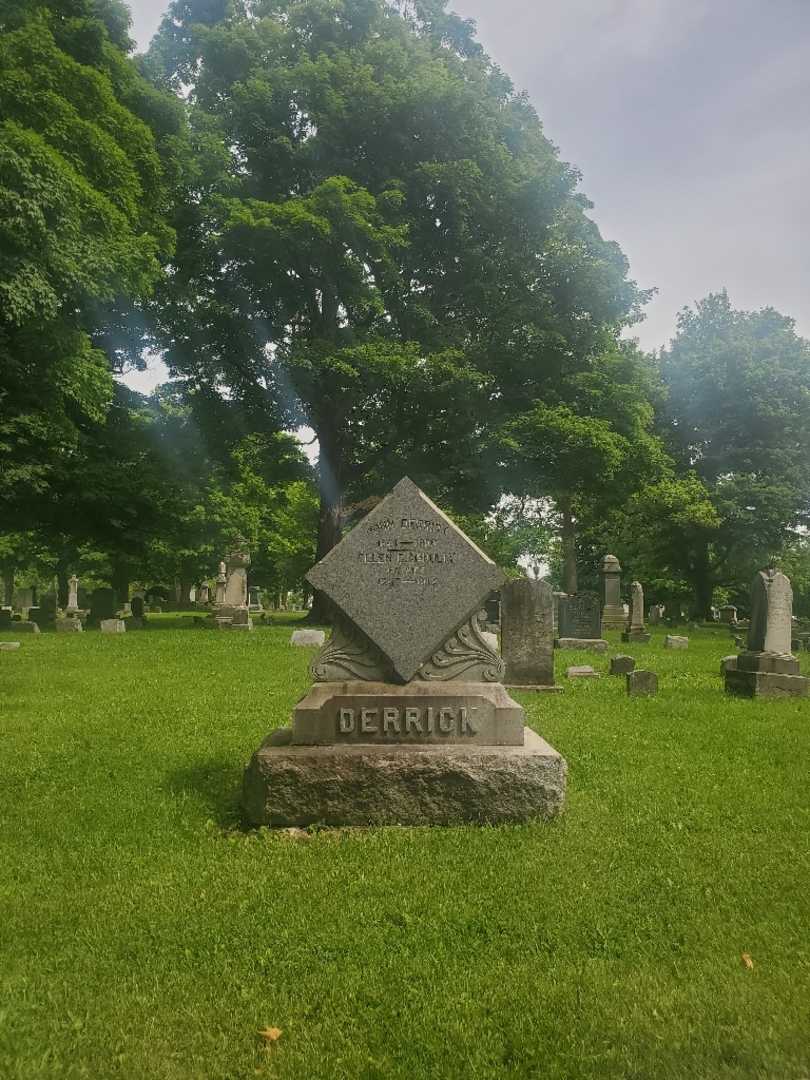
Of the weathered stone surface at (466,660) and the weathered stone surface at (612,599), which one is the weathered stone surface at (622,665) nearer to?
the weathered stone surface at (466,660)

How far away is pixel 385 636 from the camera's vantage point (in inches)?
227

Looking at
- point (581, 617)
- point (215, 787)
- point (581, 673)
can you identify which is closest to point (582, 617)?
point (581, 617)

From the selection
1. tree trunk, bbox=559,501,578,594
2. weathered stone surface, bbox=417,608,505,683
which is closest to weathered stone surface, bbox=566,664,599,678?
weathered stone surface, bbox=417,608,505,683

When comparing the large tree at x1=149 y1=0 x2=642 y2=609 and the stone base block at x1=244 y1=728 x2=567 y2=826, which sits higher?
the large tree at x1=149 y1=0 x2=642 y2=609

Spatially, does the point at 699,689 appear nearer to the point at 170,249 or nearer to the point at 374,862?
the point at 374,862

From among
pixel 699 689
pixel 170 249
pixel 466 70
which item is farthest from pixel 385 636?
pixel 466 70

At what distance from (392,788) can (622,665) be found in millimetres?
9690

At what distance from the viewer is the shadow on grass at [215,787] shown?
551 cm

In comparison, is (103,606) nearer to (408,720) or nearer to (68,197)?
(68,197)

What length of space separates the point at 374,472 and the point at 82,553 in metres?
29.0

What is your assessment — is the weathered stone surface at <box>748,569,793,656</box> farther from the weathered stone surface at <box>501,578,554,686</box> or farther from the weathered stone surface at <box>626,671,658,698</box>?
the weathered stone surface at <box>501,578,554,686</box>

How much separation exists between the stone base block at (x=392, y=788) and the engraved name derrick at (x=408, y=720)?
0.88 ft

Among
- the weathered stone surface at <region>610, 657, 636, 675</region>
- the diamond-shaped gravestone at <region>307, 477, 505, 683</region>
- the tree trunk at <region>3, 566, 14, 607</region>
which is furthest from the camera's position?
the tree trunk at <region>3, 566, 14, 607</region>

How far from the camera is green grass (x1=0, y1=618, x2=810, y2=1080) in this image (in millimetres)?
2861
